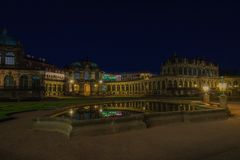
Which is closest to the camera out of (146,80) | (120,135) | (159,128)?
(120,135)

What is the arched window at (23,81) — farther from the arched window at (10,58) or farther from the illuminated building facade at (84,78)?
the illuminated building facade at (84,78)

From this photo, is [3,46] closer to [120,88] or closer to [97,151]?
[97,151]

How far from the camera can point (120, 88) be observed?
149125 mm

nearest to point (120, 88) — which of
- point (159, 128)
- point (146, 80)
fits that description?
point (146, 80)

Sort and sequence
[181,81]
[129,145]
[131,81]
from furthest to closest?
[131,81] < [181,81] < [129,145]

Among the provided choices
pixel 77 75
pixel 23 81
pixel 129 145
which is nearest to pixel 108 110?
pixel 129 145

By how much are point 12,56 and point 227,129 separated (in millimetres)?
74435

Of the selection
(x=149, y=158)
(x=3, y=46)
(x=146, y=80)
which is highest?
(x=3, y=46)

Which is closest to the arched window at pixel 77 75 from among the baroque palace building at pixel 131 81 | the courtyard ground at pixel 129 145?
the baroque palace building at pixel 131 81

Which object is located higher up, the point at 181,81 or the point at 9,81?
the point at 181,81

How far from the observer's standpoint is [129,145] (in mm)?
12219

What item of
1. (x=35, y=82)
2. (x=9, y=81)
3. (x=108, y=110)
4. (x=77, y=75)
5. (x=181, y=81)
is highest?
(x=77, y=75)

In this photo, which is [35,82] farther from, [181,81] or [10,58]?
[181,81]

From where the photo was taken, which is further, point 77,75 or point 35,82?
point 77,75
